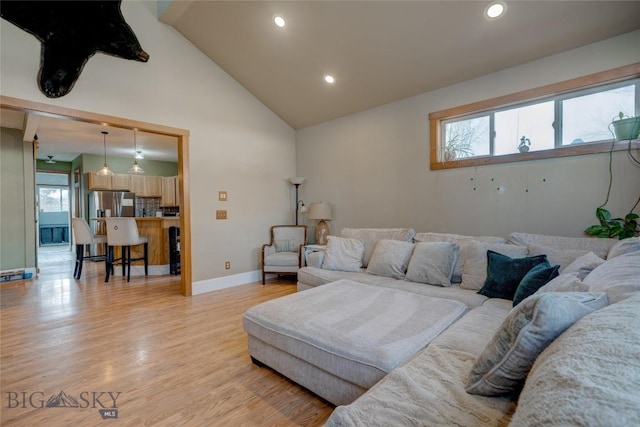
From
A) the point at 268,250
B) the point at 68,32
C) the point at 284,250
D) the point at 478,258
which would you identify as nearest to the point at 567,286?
the point at 478,258

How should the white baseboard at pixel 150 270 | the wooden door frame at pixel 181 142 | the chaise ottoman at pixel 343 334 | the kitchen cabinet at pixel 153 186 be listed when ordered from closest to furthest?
the chaise ottoman at pixel 343 334, the wooden door frame at pixel 181 142, the white baseboard at pixel 150 270, the kitchen cabinet at pixel 153 186

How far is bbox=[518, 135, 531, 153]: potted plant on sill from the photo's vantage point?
3.00 meters

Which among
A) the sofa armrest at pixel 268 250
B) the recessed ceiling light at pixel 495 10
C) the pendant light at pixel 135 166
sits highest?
the recessed ceiling light at pixel 495 10

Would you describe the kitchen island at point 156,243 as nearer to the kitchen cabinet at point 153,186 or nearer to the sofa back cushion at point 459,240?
the kitchen cabinet at point 153,186

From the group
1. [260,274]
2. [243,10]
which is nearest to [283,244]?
[260,274]

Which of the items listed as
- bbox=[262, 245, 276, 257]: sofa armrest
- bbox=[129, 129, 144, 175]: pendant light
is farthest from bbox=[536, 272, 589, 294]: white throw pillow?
bbox=[129, 129, 144, 175]: pendant light

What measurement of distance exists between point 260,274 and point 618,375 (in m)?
4.57

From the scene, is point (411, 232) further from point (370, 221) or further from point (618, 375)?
point (618, 375)

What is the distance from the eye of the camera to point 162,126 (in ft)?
12.0

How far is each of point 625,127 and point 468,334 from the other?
8.00 feet

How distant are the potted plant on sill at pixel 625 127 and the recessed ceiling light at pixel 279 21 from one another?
11.0 ft

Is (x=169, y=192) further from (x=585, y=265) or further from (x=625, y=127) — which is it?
(x=625, y=127)

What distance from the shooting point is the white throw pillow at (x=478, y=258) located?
2436mm

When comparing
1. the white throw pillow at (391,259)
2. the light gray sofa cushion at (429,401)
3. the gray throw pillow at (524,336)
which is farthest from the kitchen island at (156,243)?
the gray throw pillow at (524,336)
